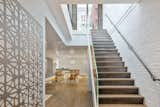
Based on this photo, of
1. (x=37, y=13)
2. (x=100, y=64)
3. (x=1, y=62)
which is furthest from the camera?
(x=100, y=64)

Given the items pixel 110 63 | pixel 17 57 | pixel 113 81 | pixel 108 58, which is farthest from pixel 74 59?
pixel 17 57

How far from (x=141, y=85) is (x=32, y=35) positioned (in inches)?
107

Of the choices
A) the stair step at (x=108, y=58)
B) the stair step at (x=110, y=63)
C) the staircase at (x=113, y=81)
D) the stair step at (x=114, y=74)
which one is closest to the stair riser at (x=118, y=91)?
the staircase at (x=113, y=81)

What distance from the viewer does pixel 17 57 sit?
237 centimetres

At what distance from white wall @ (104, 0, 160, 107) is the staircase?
0.22 metres

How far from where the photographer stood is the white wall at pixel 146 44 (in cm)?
350

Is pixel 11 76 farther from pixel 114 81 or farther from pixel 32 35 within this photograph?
pixel 114 81

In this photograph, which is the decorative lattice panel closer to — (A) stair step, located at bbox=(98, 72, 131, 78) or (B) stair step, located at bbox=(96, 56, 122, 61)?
(A) stair step, located at bbox=(98, 72, 131, 78)

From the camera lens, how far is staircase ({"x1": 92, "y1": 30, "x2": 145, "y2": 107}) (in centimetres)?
418

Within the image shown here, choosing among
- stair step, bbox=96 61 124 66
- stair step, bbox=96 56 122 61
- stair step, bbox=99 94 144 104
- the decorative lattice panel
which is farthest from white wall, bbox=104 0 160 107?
the decorative lattice panel

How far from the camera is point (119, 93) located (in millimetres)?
4559

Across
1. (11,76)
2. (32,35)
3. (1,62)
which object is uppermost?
(32,35)

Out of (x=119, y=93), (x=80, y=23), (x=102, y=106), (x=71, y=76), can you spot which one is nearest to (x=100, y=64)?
(x=119, y=93)

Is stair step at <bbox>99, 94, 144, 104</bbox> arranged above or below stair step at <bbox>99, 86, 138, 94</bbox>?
below
